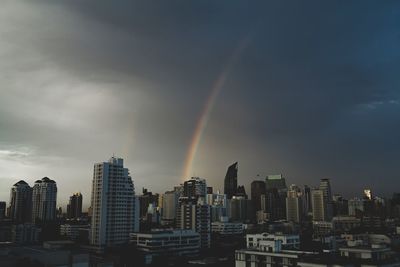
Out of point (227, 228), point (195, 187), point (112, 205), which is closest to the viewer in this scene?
point (112, 205)

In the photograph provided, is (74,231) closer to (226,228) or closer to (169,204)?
(226,228)

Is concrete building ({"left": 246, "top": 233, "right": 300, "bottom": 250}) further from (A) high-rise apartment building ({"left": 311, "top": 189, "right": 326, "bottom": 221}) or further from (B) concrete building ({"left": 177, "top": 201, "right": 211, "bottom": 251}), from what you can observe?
(A) high-rise apartment building ({"left": 311, "top": 189, "right": 326, "bottom": 221})

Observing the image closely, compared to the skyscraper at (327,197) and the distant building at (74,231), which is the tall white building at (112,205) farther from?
the skyscraper at (327,197)

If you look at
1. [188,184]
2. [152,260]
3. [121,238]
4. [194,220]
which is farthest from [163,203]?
[152,260]

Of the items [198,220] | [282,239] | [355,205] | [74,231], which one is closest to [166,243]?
[198,220]

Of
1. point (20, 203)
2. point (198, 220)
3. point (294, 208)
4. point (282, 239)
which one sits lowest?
point (282, 239)

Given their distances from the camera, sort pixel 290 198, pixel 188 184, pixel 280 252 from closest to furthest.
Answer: pixel 280 252 → pixel 188 184 → pixel 290 198

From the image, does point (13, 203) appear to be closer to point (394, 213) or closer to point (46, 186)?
point (46, 186)
